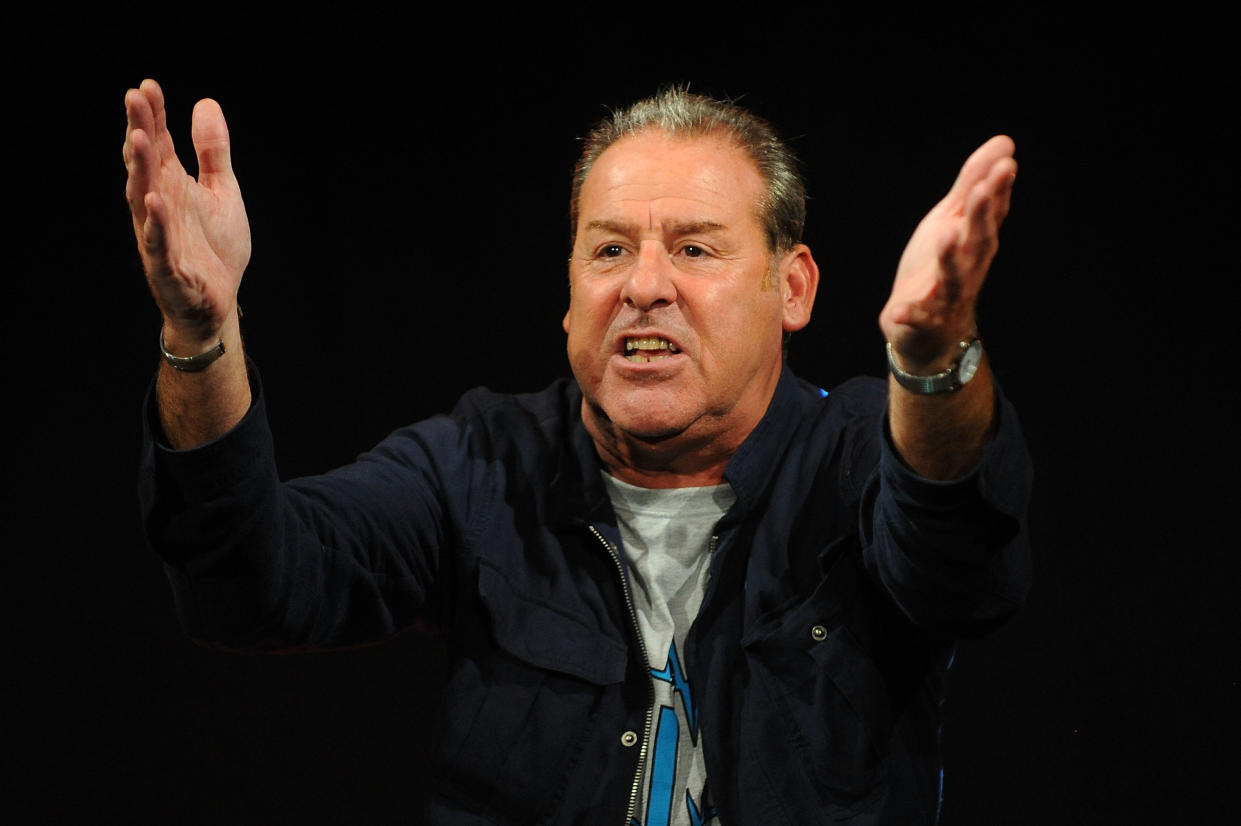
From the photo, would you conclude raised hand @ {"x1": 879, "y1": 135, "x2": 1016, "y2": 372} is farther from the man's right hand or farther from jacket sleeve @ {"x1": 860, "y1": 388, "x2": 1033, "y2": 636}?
the man's right hand

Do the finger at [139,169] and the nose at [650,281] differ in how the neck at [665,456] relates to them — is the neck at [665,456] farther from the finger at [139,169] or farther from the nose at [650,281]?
the finger at [139,169]

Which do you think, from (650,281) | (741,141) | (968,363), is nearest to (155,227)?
(650,281)

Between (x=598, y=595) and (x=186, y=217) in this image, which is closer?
(x=186, y=217)

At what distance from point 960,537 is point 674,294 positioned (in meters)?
0.58

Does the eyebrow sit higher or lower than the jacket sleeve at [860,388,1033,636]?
higher

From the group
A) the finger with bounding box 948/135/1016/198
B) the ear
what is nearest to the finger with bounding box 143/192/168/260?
the finger with bounding box 948/135/1016/198

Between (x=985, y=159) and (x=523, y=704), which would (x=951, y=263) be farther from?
(x=523, y=704)

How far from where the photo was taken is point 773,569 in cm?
165

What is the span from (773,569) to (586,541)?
26 cm

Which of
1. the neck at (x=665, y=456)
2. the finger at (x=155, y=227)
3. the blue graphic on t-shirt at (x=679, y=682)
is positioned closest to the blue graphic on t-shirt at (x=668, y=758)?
the blue graphic on t-shirt at (x=679, y=682)

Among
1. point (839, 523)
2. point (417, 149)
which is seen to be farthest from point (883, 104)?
point (839, 523)

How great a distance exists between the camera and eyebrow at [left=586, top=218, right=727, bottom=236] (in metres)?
1.77

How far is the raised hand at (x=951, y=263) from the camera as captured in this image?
1163 mm

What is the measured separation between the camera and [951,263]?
3.90 feet
